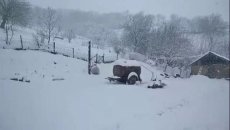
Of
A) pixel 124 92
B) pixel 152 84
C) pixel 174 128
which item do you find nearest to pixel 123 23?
pixel 124 92

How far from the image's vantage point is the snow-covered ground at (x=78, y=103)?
542 cm

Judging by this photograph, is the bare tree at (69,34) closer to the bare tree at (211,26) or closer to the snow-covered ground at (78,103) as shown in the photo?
the snow-covered ground at (78,103)

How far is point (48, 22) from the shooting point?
746cm

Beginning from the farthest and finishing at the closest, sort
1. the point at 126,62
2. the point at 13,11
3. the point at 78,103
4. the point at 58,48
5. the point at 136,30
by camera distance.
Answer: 1. the point at 126,62
2. the point at 136,30
3. the point at 58,48
4. the point at 78,103
5. the point at 13,11

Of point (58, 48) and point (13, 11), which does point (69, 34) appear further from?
point (13, 11)

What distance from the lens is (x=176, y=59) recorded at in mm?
21688

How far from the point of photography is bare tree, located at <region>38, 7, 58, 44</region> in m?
7.13

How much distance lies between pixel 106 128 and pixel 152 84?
20.1 ft

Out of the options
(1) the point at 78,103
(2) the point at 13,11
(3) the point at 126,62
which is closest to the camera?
(2) the point at 13,11

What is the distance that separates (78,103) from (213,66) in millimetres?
10998

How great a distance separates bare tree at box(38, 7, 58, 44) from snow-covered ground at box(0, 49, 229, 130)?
70 cm

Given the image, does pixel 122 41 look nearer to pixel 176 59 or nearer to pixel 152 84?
pixel 152 84

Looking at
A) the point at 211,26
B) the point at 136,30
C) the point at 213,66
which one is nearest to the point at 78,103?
the point at 136,30

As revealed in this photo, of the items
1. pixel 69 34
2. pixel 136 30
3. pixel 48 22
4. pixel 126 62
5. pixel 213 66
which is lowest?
pixel 213 66
